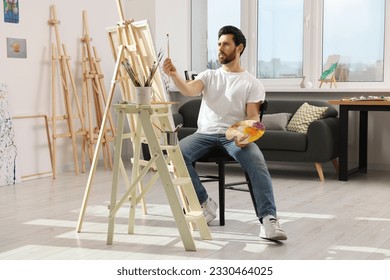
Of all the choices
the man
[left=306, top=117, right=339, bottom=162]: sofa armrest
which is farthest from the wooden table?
the man

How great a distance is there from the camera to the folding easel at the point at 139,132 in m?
3.46

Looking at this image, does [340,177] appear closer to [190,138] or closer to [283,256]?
[190,138]

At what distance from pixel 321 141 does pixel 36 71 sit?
110 inches

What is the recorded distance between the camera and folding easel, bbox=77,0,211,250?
136 inches

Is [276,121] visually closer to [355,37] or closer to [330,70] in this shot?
[330,70]

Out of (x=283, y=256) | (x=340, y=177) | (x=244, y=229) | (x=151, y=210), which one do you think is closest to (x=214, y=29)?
(x=340, y=177)

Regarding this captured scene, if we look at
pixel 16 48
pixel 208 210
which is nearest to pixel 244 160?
pixel 208 210

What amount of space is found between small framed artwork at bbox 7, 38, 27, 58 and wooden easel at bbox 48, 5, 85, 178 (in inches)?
Result: 13.6

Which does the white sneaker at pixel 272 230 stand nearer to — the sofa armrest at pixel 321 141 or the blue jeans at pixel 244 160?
the blue jeans at pixel 244 160

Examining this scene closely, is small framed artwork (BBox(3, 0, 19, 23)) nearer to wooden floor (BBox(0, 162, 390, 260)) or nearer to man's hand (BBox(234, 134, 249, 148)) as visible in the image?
wooden floor (BBox(0, 162, 390, 260))

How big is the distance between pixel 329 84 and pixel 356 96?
1.70 feet

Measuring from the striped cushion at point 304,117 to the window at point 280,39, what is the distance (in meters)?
0.96

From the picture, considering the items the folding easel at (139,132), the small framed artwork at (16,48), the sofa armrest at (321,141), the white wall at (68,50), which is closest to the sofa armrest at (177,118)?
the white wall at (68,50)

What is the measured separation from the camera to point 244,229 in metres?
4.02
